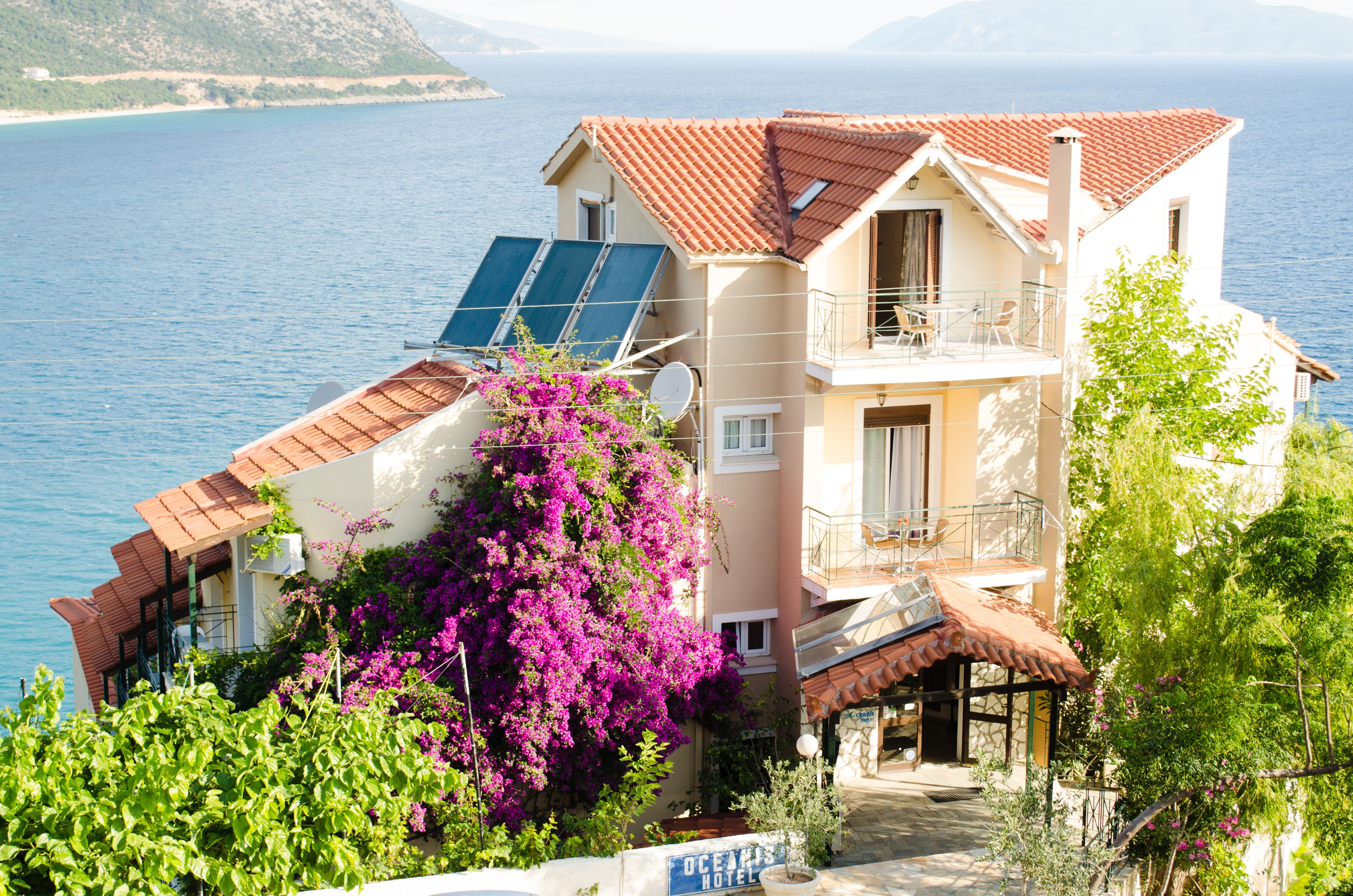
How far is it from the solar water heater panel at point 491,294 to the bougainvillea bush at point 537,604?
135 inches

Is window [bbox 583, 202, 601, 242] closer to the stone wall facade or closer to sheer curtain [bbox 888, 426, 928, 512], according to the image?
sheer curtain [bbox 888, 426, 928, 512]

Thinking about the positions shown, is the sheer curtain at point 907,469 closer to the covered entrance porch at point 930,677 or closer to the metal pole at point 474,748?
the covered entrance porch at point 930,677

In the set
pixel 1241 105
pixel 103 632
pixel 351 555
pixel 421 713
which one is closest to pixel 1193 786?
pixel 421 713

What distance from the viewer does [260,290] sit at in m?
80.8

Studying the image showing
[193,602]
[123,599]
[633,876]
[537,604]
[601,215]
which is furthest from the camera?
[601,215]

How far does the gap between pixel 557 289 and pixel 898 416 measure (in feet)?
20.8

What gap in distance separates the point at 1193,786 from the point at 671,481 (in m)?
8.23

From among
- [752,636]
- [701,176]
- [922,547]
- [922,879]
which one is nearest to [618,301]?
[701,176]

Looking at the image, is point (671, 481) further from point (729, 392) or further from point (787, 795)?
point (787, 795)

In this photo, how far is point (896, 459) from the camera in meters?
22.1

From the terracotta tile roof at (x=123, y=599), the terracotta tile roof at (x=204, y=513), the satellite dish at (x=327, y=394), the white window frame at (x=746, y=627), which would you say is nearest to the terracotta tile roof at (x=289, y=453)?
the terracotta tile roof at (x=204, y=513)

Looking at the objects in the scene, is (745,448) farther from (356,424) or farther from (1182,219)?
(1182,219)

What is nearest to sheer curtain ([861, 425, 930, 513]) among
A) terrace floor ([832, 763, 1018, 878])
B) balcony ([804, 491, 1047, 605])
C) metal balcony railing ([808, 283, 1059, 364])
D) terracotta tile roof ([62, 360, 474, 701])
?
balcony ([804, 491, 1047, 605])

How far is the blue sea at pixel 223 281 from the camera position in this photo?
5600 centimetres
